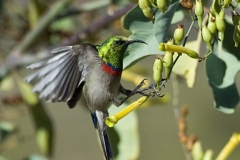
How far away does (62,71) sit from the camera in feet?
3.55

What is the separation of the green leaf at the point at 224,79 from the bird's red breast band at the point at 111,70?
17 centimetres

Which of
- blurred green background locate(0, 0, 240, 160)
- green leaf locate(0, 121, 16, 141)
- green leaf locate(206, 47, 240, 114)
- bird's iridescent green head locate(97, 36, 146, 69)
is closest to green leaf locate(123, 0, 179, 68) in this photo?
bird's iridescent green head locate(97, 36, 146, 69)

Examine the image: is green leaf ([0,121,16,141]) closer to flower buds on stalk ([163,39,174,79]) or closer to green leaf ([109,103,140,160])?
green leaf ([109,103,140,160])

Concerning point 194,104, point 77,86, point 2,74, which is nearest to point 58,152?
point 194,104

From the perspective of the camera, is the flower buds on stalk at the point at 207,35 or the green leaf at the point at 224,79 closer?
the flower buds on stalk at the point at 207,35

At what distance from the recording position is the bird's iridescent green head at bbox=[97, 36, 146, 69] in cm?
107

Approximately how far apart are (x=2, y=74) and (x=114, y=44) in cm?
48

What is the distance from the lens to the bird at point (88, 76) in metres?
1.06

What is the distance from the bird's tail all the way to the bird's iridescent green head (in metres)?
0.13

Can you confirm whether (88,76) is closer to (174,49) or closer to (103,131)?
(103,131)

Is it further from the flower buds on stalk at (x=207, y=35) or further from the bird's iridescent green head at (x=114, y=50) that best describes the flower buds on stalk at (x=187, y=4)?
the bird's iridescent green head at (x=114, y=50)

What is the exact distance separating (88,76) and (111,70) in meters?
0.05

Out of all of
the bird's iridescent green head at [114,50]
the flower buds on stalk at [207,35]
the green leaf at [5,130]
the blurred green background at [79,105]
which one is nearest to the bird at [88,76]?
the bird's iridescent green head at [114,50]

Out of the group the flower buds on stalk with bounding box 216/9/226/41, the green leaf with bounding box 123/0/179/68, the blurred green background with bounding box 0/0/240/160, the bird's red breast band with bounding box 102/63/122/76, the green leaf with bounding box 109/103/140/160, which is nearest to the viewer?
the flower buds on stalk with bounding box 216/9/226/41
